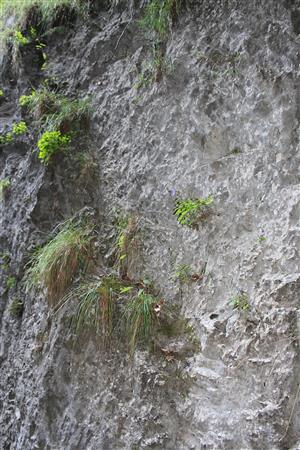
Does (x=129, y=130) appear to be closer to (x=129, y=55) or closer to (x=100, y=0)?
(x=129, y=55)

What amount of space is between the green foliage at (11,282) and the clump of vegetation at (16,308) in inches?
6.0

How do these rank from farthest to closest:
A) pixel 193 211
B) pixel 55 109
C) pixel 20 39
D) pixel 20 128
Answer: pixel 20 39
pixel 20 128
pixel 55 109
pixel 193 211

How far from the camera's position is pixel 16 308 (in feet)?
13.6

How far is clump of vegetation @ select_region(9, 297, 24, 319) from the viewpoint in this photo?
4.13 m

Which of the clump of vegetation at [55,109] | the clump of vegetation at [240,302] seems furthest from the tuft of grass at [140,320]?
the clump of vegetation at [55,109]

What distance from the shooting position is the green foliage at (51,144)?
4.33 metres

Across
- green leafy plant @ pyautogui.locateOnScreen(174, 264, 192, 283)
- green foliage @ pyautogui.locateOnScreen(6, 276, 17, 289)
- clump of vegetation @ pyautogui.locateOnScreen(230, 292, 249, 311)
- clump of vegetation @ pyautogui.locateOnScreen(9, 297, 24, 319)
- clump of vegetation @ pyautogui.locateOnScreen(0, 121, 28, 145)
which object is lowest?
clump of vegetation @ pyautogui.locateOnScreen(9, 297, 24, 319)

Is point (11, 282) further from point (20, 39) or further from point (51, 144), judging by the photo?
point (20, 39)

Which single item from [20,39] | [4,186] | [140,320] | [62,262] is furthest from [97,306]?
[20,39]

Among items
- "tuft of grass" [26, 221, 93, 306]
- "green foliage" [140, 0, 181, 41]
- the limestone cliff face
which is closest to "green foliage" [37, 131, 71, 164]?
the limestone cliff face

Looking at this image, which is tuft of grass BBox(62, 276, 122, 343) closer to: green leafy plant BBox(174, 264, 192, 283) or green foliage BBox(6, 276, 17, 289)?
green leafy plant BBox(174, 264, 192, 283)

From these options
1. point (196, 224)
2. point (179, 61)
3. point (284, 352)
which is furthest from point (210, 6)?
point (284, 352)

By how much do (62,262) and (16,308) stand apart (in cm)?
79

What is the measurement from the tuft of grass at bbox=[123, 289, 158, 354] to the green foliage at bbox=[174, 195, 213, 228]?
57 centimetres
